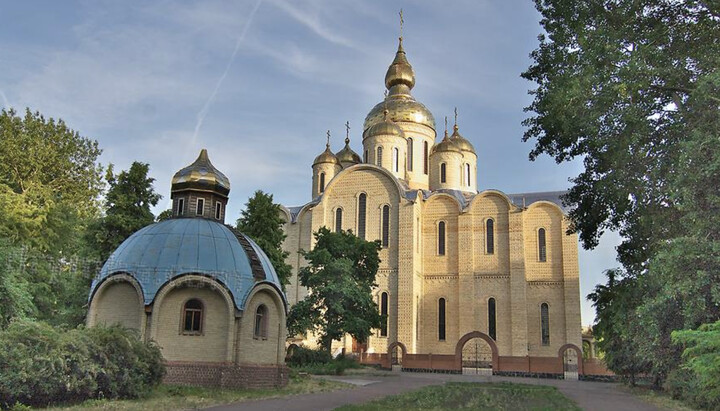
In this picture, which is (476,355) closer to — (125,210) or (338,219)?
(338,219)

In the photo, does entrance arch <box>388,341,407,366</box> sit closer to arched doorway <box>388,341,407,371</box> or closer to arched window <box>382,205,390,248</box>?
arched doorway <box>388,341,407,371</box>

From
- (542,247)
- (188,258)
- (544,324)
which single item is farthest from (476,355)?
(188,258)

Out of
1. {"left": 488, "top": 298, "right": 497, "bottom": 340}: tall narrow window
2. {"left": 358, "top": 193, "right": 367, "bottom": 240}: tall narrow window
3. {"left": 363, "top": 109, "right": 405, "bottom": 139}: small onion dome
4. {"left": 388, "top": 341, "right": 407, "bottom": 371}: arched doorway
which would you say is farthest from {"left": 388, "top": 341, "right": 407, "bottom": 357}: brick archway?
{"left": 363, "top": 109, "right": 405, "bottom": 139}: small onion dome

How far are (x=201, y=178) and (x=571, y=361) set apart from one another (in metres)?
21.8

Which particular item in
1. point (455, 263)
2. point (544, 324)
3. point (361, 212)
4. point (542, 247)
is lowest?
point (544, 324)

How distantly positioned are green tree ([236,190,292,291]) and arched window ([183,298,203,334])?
9000mm

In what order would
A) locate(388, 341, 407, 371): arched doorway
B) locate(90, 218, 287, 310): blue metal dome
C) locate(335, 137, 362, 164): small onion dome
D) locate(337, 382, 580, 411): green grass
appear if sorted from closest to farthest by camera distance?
locate(337, 382, 580, 411): green grass → locate(90, 218, 287, 310): blue metal dome → locate(388, 341, 407, 371): arched doorway → locate(335, 137, 362, 164): small onion dome

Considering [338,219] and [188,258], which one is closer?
[188,258]

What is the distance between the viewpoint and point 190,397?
1357 centimetres

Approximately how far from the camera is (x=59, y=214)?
24.7 m

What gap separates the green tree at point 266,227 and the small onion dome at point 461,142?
17.8 m

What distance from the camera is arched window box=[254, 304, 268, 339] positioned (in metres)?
16.5

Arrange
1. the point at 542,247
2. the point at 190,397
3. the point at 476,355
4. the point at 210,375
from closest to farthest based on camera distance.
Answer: the point at 190,397, the point at 210,375, the point at 476,355, the point at 542,247

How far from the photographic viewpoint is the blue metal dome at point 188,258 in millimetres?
15594
